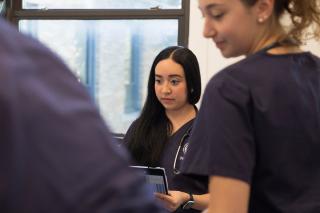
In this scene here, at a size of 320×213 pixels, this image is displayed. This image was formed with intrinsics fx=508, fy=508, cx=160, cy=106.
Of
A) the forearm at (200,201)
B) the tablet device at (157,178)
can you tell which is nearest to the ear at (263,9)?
the tablet device at (157,178)

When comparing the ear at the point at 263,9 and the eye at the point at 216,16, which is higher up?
the ear at the point at 263,9

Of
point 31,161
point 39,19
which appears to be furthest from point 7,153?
point 39,19

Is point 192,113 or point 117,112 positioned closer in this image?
point 192,113

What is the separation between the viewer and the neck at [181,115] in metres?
2.04

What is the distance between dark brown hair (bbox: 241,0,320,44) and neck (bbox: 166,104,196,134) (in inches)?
40.1

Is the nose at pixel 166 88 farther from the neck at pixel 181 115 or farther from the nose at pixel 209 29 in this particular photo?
the nose at pixel 209 29

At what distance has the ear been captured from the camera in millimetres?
947

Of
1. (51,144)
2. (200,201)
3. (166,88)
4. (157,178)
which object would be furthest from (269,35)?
(166,88)

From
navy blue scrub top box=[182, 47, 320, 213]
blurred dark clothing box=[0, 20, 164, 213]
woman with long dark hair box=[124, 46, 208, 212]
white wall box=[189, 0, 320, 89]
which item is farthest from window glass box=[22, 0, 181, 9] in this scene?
blurred dark clothing box=[0, 20, 164, 213]

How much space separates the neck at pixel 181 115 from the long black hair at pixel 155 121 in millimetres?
19

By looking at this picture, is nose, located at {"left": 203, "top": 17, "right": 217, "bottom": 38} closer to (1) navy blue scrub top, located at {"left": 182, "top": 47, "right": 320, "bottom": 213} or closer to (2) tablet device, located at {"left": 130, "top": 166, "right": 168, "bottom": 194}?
(1) navy blue scrub top, located at {"left": 182, "top": 47, "right": 320, "bottom": 213}

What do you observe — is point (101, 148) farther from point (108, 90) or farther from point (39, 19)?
point (39, 19)

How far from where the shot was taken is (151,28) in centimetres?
325

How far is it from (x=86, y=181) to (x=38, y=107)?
0.07m
